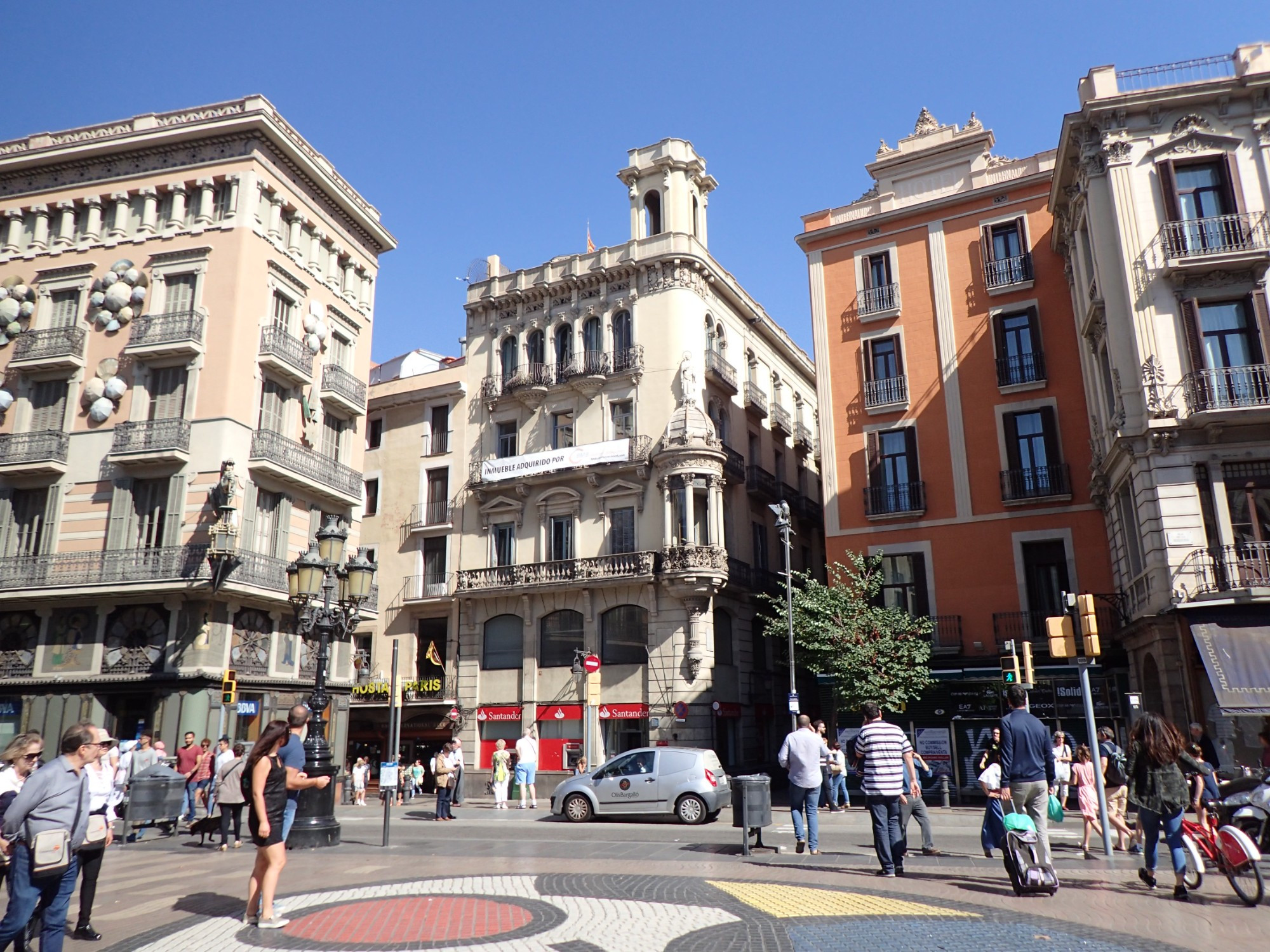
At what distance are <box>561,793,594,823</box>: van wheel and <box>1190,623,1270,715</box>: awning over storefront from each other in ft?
42.1

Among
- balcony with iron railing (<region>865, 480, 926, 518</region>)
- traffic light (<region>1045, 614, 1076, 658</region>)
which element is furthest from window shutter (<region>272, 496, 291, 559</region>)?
traffic light (<region>1045, 614, 1076, 658</region>)

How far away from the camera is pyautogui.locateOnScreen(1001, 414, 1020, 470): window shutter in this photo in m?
27.8

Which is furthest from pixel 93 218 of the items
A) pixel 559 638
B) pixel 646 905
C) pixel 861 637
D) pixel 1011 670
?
pixel 1011 670

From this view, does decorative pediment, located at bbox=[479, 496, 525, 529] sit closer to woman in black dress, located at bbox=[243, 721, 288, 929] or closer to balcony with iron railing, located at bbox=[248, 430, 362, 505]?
balcony with iron railing, located at bbox=[248, 430, 362, 505]

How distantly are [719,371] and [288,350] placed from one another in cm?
1578

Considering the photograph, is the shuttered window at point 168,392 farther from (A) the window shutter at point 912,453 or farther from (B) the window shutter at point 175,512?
(A) the window shutter at point 912,453

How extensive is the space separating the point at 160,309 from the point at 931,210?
24.8 meters

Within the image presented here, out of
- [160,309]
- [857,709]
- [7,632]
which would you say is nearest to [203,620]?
[7,632]

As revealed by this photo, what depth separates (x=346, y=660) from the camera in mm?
32188

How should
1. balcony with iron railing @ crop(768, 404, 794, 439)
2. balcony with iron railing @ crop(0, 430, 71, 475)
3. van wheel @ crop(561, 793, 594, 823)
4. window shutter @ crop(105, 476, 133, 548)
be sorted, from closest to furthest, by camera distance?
van wheel @ crop(561, 793, 594, 823) < window shutter @ crop(105, 476, 133, 548) < balcony with iron railing @ crop(0, 430, 71, 475) < balcony with iron railing @ crop(768, 404, 794, 439)

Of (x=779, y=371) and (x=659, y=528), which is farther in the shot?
(x=779, y=371)

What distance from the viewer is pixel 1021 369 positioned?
92.4 feet

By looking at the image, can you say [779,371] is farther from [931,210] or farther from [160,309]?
[160,309]

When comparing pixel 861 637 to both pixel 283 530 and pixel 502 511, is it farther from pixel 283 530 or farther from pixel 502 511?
pixel 283 530
